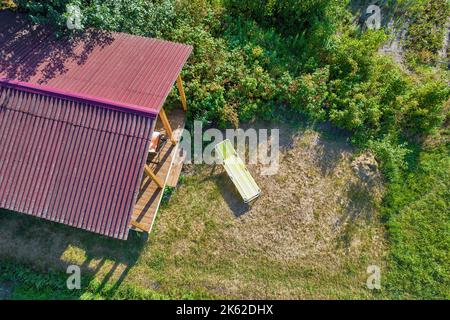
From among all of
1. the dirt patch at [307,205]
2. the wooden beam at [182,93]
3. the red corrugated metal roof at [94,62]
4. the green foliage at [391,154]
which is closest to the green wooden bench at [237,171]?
the dirt patch at [307,205]

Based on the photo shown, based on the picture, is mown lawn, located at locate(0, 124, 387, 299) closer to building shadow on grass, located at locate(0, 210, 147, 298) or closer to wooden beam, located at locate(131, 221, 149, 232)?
building shadow on grass, located at locate(0, 210, 147, 298)

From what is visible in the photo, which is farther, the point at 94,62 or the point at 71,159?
the point at 94,62

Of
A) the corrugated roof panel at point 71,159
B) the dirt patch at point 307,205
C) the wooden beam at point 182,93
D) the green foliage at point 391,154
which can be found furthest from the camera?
the green foliage at point 391,154

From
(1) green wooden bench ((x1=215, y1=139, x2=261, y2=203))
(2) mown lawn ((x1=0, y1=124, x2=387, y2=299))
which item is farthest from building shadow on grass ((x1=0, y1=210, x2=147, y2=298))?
(1) green wooden bench ((x1=215, y1=139, x2=261, y2=203))

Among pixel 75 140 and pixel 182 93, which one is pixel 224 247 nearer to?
pixel 182 93

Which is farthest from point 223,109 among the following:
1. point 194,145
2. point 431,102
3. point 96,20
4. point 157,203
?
point 431,102

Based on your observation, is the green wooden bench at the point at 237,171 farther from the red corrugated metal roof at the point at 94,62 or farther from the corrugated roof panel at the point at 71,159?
the corrugated roof panel at the point at 71,159

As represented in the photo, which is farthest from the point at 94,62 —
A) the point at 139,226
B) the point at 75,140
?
the point at 139,226
